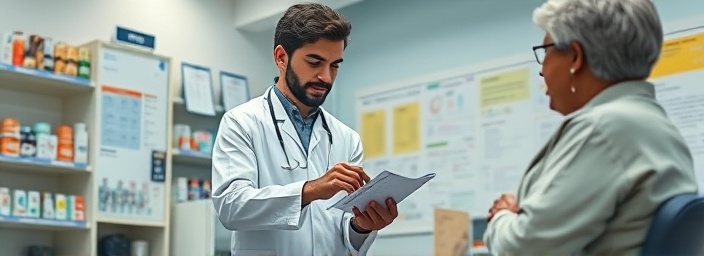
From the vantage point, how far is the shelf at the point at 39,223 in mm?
4875

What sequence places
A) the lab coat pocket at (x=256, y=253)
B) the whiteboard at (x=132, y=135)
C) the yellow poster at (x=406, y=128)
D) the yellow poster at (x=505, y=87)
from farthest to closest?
the yellow poster at (x=406, y=128) → the yellow poster at (x=505, y=87) → the whiteboard at (x=132, y=135) → the lab coat pocket at (x=256, y=253)

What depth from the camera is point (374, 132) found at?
6258 mm

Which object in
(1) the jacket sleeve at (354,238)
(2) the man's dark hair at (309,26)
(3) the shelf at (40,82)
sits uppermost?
(3) the shelf at (40,82)

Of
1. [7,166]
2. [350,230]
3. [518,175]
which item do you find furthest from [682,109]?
[7,166]

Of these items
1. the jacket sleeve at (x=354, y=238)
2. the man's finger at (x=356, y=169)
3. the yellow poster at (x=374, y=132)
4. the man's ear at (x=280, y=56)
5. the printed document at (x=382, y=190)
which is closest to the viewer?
the printed document at (x=382, y=190)

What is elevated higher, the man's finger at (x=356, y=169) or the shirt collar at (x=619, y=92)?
the shirt collar at (x=619, y=92)

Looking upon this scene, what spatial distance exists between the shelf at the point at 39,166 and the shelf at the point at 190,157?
2.21 feet

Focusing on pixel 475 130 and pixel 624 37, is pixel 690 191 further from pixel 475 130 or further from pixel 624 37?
pixel 475 130

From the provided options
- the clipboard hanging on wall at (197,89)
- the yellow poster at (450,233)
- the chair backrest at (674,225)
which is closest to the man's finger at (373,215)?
the chair backrest at (674,225)

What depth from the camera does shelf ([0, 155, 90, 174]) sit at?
4.92 meters

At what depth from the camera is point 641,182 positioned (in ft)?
4.86

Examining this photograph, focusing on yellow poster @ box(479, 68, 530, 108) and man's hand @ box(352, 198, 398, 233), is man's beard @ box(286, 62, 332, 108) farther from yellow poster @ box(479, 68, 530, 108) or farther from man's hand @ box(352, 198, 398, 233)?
yellow poster @ box(479, 68, 530, 108)

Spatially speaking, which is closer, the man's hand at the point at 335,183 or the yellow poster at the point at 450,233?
the man's hand at the point at 335,183

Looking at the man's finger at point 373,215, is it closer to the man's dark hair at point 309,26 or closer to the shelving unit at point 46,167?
the man's dark hair at point 309,26
